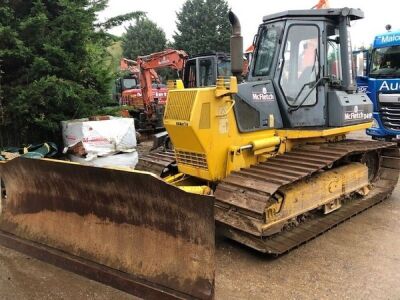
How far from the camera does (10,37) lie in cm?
773

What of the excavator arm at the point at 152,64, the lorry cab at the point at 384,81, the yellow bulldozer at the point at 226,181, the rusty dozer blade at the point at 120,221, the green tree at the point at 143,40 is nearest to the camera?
the rusty dozer blade at the point at 120,221

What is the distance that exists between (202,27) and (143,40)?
23.4 feet

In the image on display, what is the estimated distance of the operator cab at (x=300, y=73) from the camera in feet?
16.8

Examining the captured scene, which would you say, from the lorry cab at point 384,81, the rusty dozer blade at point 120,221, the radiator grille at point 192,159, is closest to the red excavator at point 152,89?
the lorry cab at point 384,81

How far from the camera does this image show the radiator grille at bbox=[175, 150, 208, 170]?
4.78m

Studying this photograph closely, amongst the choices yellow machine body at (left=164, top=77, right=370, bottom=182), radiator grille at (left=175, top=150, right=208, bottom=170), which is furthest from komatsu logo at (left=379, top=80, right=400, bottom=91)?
radiator grille at (left=175, top=150, right=208, bottom=170)

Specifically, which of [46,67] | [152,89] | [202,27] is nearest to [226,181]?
[46,67]

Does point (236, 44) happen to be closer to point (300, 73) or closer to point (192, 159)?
point (300, 73)

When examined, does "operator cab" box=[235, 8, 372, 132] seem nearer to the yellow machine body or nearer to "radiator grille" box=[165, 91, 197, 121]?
the yellow machine body

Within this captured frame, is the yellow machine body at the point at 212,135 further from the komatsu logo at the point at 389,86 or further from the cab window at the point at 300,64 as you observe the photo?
the komatsu logo at the point at 389,86

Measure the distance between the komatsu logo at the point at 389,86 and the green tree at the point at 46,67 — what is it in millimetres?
6089

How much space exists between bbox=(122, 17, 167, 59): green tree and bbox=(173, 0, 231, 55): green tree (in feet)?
10.7

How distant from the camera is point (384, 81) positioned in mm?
9664

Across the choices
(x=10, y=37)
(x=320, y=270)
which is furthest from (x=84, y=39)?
(x=320, y=270)
